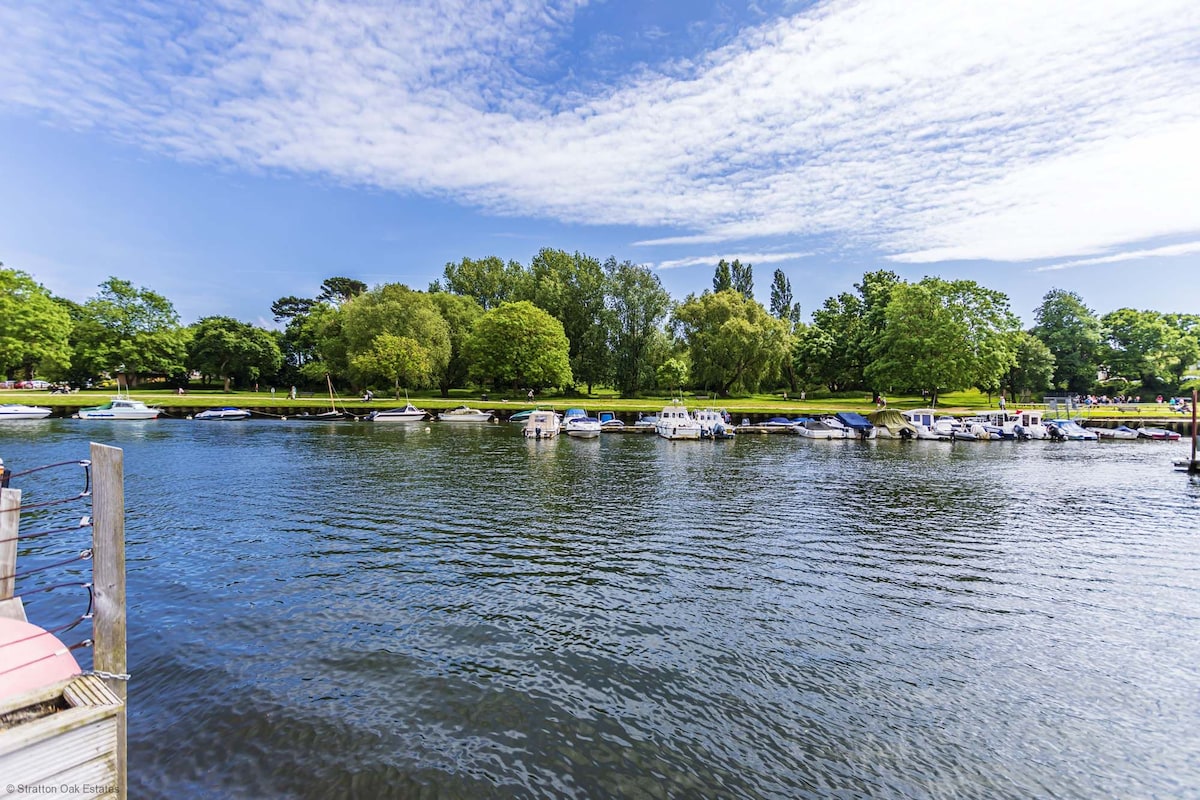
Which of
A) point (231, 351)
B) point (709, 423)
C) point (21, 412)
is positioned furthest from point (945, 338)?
point (231, 351)

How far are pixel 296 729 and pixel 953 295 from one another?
3533 inches

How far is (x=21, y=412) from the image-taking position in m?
61.6

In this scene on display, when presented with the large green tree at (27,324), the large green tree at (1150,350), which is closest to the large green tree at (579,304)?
the large green tree at (27,324)

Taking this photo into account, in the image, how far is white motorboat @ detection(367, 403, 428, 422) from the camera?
6962cm

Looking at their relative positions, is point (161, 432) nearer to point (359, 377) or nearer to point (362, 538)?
point (359, 377)

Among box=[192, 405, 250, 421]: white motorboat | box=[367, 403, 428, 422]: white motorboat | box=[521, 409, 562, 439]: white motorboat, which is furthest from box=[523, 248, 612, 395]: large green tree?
box=[192, 405, 250, 421]: white motorboat

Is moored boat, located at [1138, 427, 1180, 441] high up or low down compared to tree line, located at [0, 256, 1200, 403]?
down

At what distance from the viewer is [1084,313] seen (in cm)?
9075

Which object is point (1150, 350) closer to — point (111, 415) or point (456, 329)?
point (456, 329)

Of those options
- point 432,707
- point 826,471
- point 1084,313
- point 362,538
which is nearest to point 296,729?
point 432,707

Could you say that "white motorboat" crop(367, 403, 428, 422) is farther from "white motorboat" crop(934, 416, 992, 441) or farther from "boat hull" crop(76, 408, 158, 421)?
"white motorboat" crop(934, 416, 992, 441)

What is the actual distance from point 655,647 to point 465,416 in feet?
203

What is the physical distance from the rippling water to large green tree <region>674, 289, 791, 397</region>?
192 ft

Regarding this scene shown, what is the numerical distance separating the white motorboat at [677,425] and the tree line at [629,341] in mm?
25929
